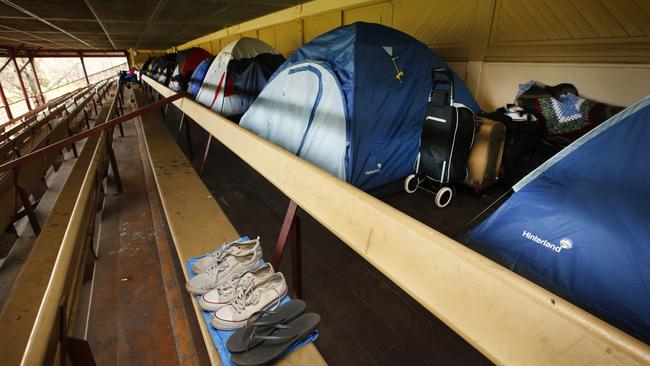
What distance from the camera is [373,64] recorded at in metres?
2.28

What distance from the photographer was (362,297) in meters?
1.54

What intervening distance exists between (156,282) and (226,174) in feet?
5.18

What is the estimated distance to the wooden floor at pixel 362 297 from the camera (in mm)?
1251

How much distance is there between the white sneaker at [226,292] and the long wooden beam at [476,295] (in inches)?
12.8

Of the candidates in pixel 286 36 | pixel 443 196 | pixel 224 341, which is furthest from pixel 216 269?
pixel 286 36

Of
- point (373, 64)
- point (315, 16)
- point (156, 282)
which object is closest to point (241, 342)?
point (156, 282)

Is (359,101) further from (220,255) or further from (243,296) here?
(243,296)

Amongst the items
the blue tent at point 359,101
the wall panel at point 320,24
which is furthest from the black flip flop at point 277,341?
the wall panel at point 320,24

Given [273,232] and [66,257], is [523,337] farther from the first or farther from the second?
[273,232]

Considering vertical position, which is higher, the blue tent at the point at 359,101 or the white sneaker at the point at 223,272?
the blue tent at the point at 359,101

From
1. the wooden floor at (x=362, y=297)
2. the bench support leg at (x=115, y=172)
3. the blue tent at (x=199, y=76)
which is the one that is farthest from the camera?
the blue tent at (x=199, y=76)

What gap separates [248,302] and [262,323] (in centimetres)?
11

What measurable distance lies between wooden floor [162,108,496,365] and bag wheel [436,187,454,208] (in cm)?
6

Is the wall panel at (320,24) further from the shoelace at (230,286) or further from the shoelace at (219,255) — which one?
the shoelace at (230,286)
